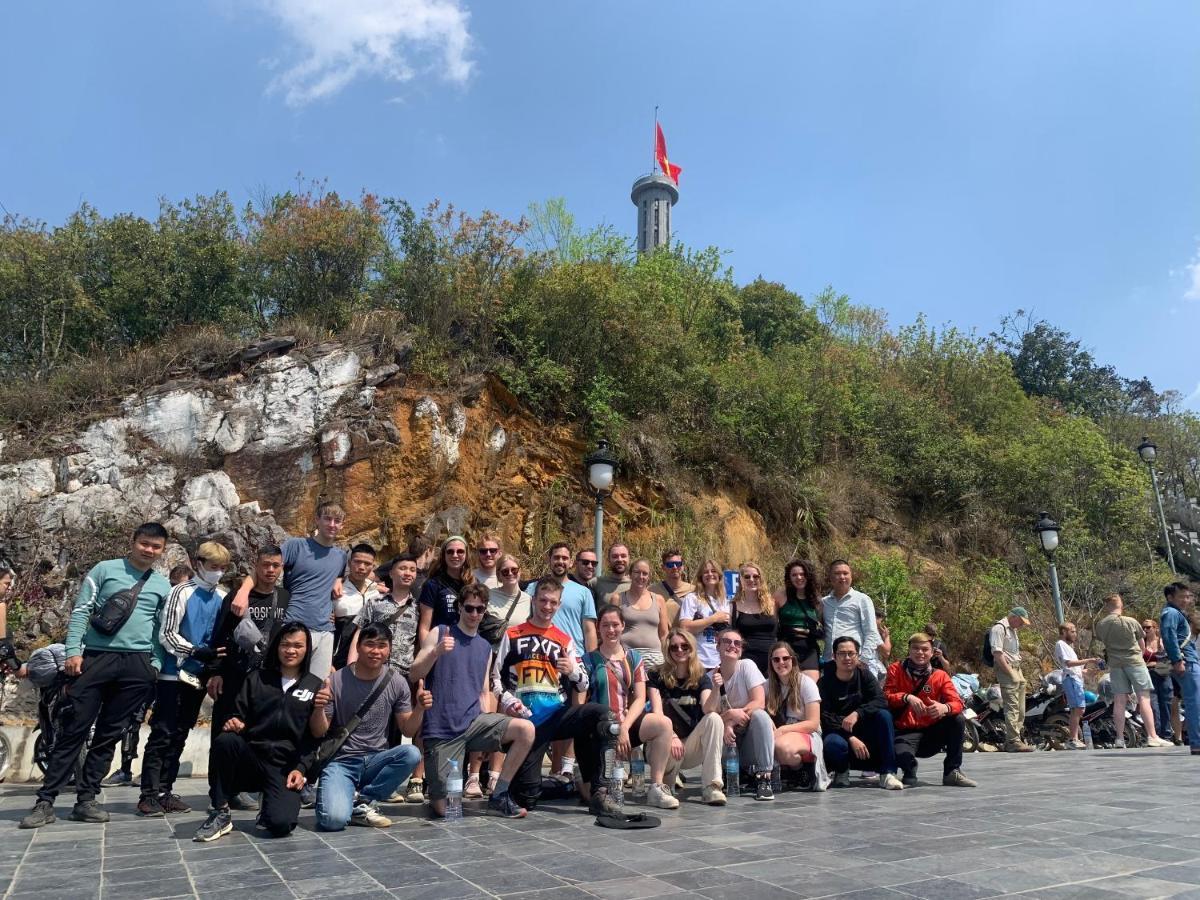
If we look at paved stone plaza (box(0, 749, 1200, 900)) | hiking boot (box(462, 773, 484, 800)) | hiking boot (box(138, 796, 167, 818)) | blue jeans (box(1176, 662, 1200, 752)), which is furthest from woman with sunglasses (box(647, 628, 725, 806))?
blue jeans (box(1176, 662, 1200, 752))

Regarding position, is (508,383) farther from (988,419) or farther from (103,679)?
(988,419)

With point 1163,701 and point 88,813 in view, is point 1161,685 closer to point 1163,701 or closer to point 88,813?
point 1163,701

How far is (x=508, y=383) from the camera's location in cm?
1642

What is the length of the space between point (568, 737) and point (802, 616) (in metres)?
2.65

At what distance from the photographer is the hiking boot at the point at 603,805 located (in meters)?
4.89

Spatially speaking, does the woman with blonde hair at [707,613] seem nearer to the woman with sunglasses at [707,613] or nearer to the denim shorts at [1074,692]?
the woman with sunglasses at [707,613]

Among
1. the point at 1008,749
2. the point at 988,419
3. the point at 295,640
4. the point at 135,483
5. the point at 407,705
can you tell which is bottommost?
the point at 1008,749

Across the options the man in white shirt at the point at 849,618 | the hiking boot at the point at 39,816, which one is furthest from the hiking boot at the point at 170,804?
the man in white shirt at the point at 849,618

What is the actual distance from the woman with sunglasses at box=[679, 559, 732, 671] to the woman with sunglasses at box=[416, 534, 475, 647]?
6.66 ft

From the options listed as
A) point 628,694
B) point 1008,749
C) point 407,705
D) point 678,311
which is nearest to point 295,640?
point 407,705

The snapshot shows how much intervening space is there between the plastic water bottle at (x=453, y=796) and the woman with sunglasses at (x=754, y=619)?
2.69 m

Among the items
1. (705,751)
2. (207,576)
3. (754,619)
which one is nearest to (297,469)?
(207,576)

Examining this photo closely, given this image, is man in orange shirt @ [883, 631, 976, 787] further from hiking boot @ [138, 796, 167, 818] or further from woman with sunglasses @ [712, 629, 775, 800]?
hiking boot @ [138, 796, 167, 818]

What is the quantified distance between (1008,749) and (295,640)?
9949mm
